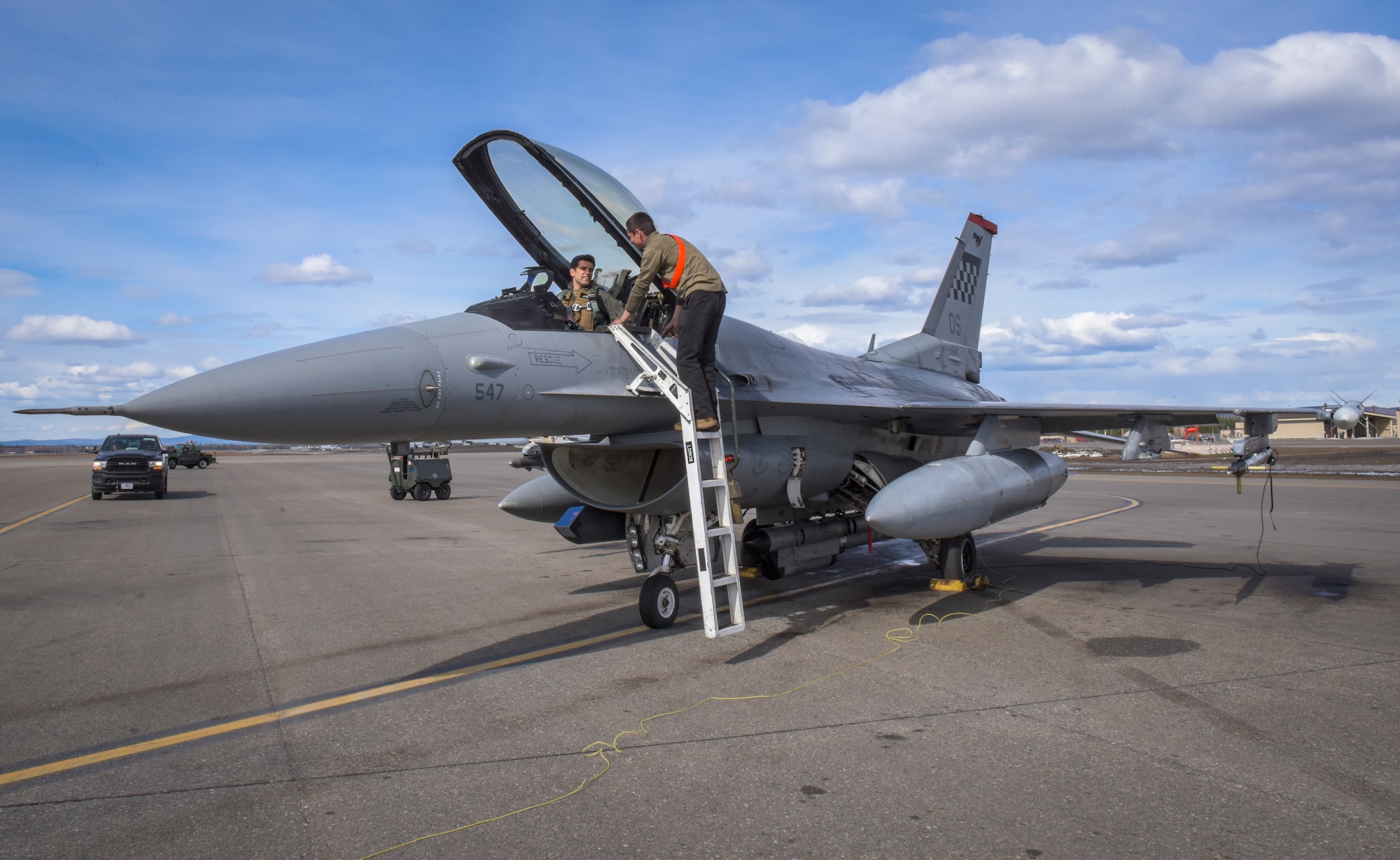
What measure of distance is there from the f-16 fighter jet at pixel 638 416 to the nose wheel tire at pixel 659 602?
0.06ft

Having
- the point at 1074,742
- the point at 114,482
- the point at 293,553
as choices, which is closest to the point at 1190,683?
the point at 1074,742

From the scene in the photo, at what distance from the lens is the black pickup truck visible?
2203cm

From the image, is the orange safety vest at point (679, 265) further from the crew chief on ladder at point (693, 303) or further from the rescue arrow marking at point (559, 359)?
the rescue arrow marking at point (559, 359)

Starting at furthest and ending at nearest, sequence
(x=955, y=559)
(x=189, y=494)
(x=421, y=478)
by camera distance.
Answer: (x=189, y=494), (x=421, y=478), (x=955, y=559)

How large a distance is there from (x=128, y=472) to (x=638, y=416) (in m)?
21.3

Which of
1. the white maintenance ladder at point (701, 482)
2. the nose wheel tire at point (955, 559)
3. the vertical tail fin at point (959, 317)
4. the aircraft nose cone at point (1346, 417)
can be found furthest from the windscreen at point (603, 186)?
the aircraft nose cone at point (1346, 417)

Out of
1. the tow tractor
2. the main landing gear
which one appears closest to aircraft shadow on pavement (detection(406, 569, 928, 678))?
the main landing gear

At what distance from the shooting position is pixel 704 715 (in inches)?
178

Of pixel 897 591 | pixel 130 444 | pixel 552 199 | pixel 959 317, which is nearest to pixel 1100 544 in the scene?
pixel 959 317

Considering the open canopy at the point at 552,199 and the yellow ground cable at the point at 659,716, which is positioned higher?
the open canopy at the point at 552,199

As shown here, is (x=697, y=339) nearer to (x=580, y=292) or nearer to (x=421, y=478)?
(x=580, y=292)

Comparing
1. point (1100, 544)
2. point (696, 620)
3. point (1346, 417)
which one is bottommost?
point (1100, 544)

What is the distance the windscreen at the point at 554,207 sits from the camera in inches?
256

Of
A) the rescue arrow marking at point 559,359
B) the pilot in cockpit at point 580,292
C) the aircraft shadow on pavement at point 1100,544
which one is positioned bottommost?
the aircraft shadow on pavement at point 1100,544
